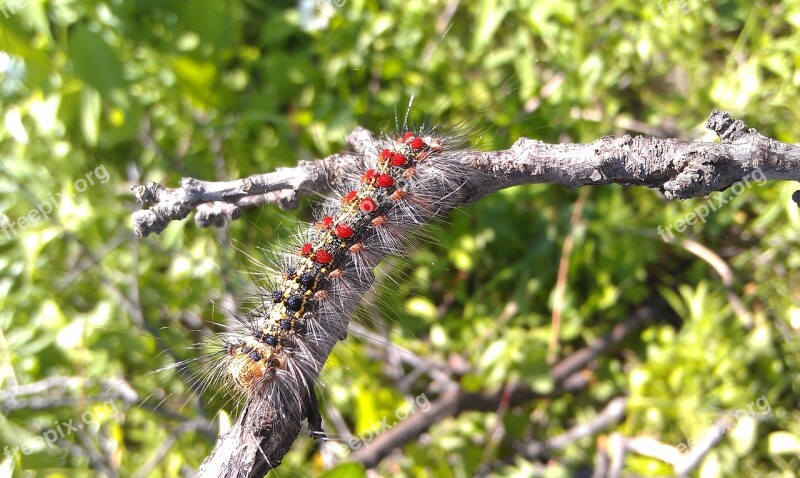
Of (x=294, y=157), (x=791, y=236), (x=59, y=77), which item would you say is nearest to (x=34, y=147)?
(x=59, y=77)

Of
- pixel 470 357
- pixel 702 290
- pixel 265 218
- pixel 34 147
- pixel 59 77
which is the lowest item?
pixel 470 357

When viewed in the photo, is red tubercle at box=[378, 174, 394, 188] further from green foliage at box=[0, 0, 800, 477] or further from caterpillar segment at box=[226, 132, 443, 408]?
green foliage at box=[0, 0, 800, 477]

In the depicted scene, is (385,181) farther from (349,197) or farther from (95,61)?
(95,61)

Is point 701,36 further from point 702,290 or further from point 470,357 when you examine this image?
point 470,357

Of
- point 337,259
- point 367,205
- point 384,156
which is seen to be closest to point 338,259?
point 337,259

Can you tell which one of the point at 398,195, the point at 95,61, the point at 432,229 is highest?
the point at 95,61

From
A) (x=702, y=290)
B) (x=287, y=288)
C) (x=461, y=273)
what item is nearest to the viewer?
(x=287, y=288)

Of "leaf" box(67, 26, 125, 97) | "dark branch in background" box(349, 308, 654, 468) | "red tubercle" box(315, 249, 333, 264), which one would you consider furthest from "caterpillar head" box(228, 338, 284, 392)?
"leaf" box(67, 26, 125, 97)
